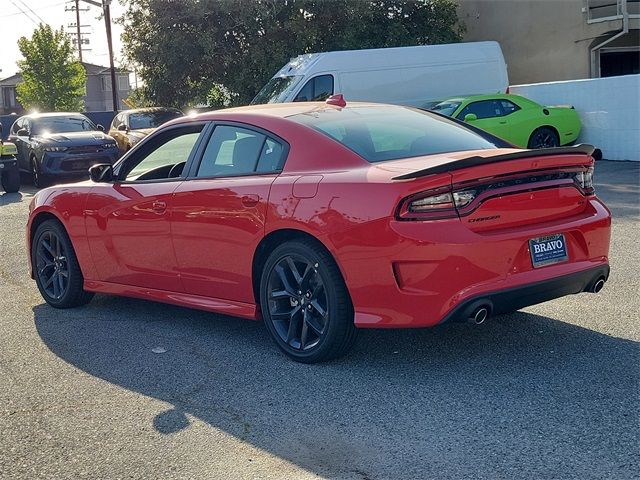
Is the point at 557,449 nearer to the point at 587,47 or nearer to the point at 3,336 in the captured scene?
the point at 3,336

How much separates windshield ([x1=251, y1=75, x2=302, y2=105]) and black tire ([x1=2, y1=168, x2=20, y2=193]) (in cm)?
542

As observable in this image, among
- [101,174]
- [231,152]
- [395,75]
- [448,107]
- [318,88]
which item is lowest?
[101,174]

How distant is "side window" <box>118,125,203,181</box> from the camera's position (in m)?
6.15

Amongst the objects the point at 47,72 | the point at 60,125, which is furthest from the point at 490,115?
the point at 47,72

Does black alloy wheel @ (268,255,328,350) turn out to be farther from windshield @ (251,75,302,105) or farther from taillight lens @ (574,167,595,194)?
windshield @ (251,75,302,105)

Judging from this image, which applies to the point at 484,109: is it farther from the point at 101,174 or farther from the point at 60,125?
the point at 101,174

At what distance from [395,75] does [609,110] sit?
5135 millimetres

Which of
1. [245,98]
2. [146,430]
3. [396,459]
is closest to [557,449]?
[396,459]

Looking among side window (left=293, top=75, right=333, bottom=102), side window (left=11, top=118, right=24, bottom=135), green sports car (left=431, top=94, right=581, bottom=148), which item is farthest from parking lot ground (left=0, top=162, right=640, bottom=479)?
side window (left=11, top=118, right=24, bottom=135)

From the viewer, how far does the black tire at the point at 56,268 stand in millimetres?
6879

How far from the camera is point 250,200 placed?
5.30m

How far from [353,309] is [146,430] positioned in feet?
4.30

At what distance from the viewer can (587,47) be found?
2788cm

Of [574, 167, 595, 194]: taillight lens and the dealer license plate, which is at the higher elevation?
[574, 167, 595, 194]: taillight lens
